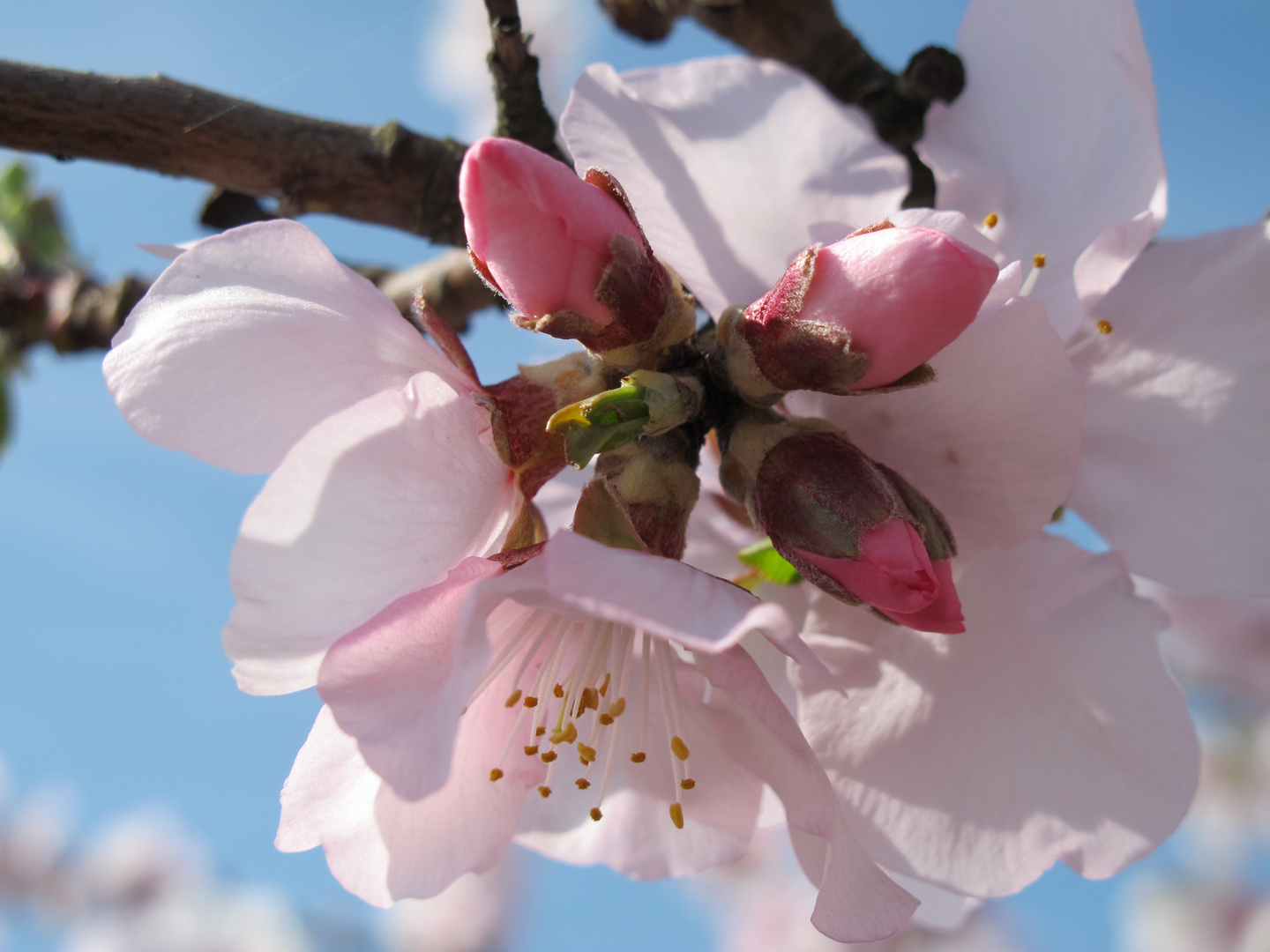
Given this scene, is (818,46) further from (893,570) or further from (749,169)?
(893,570)

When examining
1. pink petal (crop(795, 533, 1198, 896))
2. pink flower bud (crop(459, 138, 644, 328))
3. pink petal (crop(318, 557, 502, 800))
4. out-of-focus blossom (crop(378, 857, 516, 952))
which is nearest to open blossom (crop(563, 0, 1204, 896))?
pink petal (crop(795, 533, 1198, 896))

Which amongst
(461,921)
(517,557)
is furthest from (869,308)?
(461,921)

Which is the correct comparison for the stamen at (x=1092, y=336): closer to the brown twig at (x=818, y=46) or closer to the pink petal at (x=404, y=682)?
the brown twig at (x=818, y=46)

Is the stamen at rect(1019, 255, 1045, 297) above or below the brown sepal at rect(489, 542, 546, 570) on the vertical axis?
above

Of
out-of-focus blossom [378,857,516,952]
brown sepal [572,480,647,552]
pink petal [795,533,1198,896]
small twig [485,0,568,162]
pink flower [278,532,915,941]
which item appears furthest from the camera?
out-of-focus blossom [378,857,516,952]

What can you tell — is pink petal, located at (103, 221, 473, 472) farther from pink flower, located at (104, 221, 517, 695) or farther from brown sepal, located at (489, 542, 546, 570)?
brown sepal, located at (489, 542, 546, 570)

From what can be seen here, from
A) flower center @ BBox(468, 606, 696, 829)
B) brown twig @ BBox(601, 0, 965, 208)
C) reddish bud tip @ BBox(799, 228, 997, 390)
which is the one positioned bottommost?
flower center @ BBox(468, 606, 696, 829)
